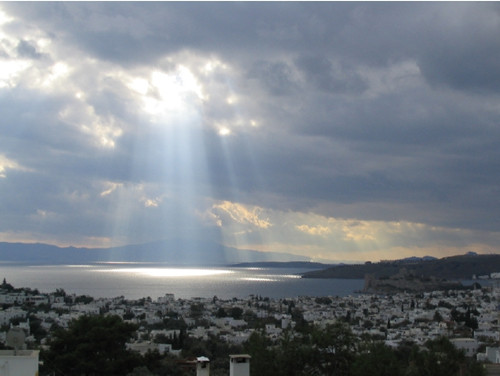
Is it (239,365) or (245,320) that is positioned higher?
(239,365)

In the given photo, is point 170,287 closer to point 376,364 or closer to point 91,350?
point 91,350

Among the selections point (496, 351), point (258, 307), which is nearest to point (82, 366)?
point (496, 351)

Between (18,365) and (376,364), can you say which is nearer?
(18,365)

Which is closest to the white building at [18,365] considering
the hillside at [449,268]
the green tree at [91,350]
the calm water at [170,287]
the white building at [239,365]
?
the white building at [239,365]

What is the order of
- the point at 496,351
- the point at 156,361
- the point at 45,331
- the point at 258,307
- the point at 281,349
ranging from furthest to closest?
1. the point at 258,307
2. the point at 45,331
3. the point at 496,351
4. the point at 156,361
5. the point at 281,349

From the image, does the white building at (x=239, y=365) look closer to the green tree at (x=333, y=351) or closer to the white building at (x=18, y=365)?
the white building at (x=18, y=365)

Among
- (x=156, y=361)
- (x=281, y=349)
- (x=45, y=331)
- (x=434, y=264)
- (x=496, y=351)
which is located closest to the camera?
(x=281, y=349)

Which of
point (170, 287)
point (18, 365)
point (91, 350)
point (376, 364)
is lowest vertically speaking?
point (170, 287)

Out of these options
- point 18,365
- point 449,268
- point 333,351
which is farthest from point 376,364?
point 449,268

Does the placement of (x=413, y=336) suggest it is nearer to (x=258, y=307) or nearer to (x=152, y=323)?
(x=152, y=323)
